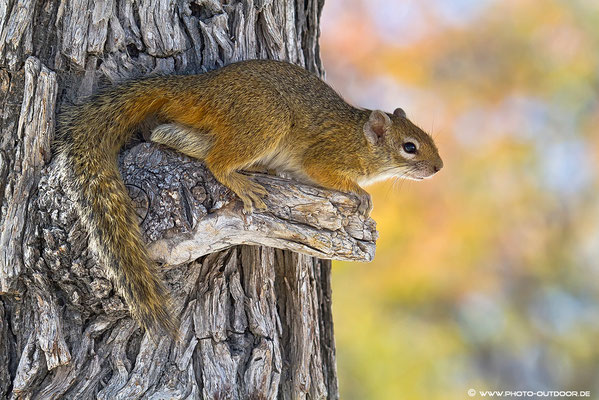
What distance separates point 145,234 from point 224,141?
53 cm

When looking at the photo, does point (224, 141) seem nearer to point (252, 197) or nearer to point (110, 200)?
point (252, 197)

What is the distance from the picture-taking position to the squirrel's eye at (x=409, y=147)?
346cm

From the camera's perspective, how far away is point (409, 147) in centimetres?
346

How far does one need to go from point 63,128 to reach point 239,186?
0.65 m

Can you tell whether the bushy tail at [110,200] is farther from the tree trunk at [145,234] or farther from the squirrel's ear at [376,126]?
the squirrel's ear at [376,126]

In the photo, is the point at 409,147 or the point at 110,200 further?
the point at 409,147

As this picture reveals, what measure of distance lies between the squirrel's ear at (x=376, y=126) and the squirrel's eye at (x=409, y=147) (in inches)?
4.8

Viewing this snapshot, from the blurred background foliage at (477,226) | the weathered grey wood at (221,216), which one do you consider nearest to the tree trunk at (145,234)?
the weathered grey wood at (221,216)

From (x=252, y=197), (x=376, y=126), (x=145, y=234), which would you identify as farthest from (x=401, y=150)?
(x=145, y=234)

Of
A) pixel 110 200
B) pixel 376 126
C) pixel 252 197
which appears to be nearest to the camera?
pixel 110 200

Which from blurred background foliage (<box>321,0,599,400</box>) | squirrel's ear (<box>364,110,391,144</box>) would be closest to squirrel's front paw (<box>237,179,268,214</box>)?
squirrel's ear (<box>364,110,391,144</box>)

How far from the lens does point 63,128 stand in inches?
99.7

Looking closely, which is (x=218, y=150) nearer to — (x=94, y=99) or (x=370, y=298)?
(x=94, y=99)

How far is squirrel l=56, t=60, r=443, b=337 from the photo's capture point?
2.37 metres
